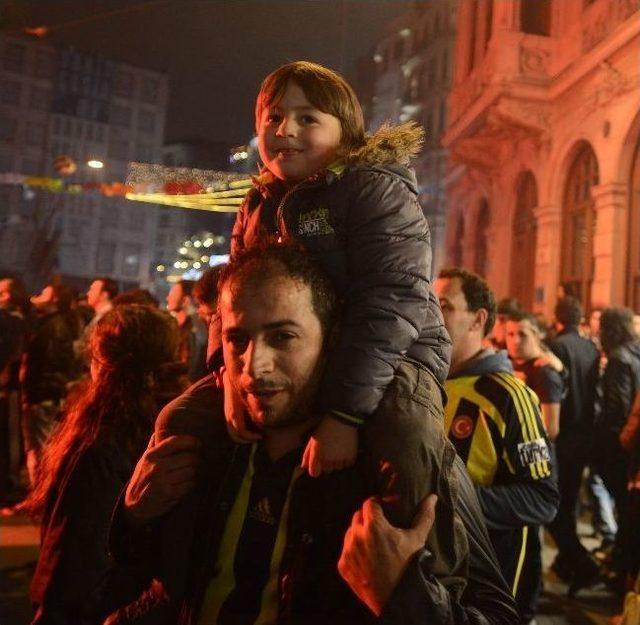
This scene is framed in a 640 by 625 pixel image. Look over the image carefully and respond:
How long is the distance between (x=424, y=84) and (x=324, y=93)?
3313 centimetres

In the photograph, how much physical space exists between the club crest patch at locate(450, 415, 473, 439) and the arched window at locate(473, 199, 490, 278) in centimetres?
1438

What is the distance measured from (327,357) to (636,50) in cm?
1032

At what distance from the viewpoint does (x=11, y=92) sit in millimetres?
52500

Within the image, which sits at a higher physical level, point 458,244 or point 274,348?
point 458,244

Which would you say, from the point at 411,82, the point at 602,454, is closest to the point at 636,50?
the point at 602,454

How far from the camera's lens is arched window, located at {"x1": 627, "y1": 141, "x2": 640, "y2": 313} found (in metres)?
10.4

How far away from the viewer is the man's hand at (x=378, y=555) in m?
1.37

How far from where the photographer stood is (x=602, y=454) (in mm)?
6184

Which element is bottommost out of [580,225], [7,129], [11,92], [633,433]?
[633,433]

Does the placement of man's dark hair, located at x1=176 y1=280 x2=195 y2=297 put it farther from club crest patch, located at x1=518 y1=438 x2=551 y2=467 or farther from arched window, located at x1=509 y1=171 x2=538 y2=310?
arched window, located at x1=509 y1=171 x2=538 y2=310

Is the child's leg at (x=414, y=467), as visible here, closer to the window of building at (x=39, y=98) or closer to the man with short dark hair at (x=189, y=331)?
the man with short dark hair at (x=189, y=331)

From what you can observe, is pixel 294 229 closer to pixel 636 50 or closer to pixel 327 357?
pixel 327 357

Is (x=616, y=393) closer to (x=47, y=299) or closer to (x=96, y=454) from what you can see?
(x=96, y=454)

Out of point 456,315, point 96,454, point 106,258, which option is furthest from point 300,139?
point 106,258
